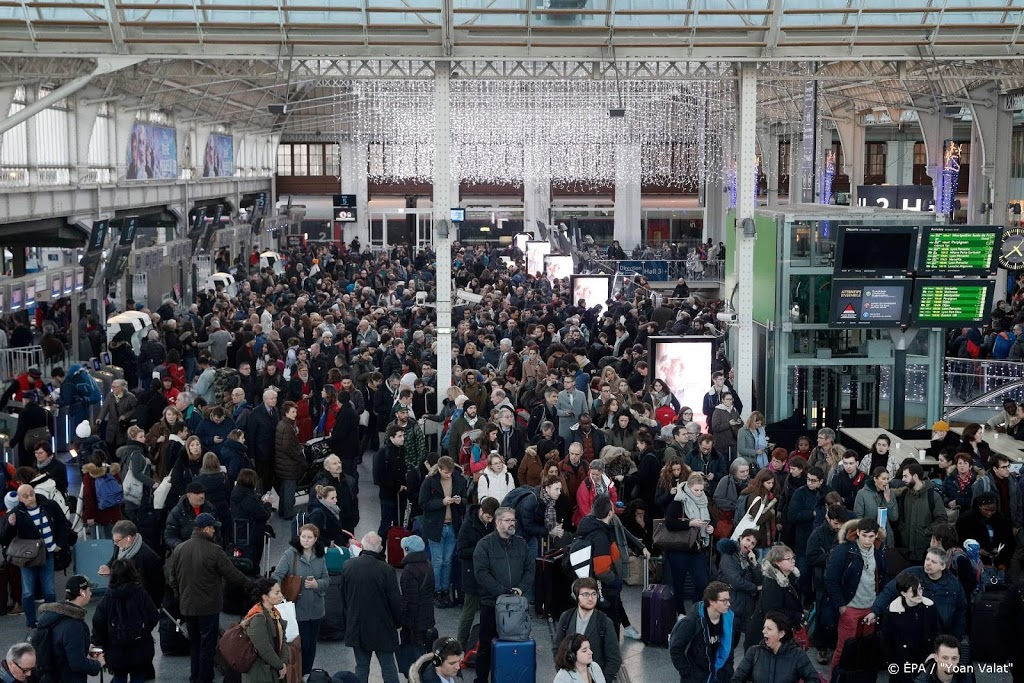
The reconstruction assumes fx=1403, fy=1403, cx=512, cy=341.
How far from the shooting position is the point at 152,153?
35.6 meters

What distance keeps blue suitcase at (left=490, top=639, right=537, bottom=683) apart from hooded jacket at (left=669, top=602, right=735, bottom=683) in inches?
43.3

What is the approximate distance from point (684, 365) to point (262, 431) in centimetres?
611

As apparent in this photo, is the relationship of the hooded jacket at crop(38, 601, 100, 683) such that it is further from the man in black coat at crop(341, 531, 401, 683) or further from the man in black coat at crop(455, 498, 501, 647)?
the man in black coat at crop(455, 498, 501, 647)

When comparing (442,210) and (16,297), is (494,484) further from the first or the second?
(16,297)

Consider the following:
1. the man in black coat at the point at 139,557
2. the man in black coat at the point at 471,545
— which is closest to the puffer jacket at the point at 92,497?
the man in black coat at the point at 139,557

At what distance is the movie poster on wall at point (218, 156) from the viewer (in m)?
43.3

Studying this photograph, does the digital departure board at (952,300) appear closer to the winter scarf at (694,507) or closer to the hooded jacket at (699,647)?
the winter scarf at (694,507)

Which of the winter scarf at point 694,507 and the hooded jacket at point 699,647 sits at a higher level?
the winter scarf at point 694,507

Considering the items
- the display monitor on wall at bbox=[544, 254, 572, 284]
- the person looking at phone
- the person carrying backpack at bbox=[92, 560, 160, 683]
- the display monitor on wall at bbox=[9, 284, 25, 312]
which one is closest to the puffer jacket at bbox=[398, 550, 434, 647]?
the person carrying backpack at bbox=[92, 560, 160, 683]

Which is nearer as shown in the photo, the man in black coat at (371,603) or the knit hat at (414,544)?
the man in black coat at (371,603)

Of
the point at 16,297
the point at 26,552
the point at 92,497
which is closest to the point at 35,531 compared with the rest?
the point at 26,552

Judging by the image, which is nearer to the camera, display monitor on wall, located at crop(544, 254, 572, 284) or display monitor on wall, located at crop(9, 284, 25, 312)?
display monitor on wall, located at crop(9, 284, 25, 312)

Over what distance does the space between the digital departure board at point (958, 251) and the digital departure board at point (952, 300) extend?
5.1 inches

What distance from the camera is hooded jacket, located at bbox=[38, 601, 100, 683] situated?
7555mm
